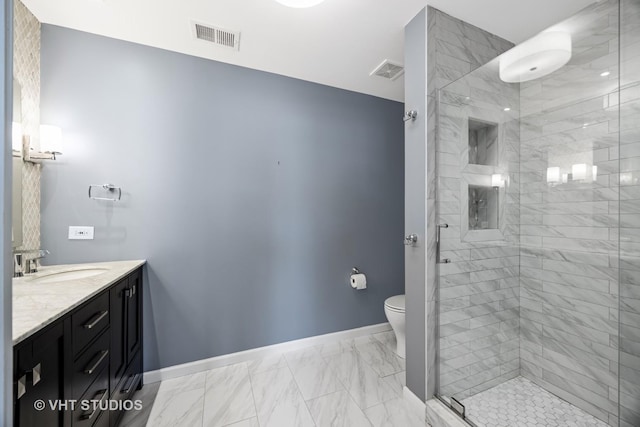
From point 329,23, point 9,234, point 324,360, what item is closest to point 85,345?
point 9,234

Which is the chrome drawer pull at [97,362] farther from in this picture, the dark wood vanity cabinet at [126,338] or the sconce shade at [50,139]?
the sconce shade at [50,139]

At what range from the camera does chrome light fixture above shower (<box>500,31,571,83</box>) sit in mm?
1441

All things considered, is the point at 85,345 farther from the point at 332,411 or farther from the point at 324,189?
the point at 324,189

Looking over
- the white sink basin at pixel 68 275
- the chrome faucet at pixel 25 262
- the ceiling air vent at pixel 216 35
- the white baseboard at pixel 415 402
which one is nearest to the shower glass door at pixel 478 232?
the white baseboard at pixel 415 402

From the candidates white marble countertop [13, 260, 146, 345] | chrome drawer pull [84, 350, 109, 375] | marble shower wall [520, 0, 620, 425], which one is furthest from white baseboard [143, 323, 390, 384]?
marble shower wall [520, 0, 620, 425]

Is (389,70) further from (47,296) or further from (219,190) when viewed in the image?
(47,296)

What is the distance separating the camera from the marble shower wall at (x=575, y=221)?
1.47 metres

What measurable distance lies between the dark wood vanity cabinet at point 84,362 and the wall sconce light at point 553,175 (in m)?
2.82

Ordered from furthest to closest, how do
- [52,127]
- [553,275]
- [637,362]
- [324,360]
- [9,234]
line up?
1. [324,360]
2. [553,275]
3. [52,127]
4. [637,362]
5. [9,234]

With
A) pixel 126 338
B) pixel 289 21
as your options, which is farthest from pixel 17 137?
pixel 289 21

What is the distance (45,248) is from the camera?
1643mm

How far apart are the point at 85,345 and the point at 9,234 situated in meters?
0.85

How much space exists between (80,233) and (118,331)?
0.79 m

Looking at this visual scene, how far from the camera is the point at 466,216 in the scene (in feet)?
5.59
